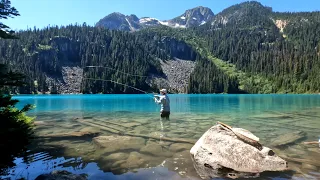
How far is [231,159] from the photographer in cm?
984

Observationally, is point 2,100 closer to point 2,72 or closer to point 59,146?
point 2,72

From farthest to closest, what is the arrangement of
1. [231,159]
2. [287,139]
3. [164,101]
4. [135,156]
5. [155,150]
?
[164,101]
[287,139]
[155,150]
[135,156]
[231,159]

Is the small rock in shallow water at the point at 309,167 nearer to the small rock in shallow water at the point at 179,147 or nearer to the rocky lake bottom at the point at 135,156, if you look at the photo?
the rocky lake bottom at the point at 135,156

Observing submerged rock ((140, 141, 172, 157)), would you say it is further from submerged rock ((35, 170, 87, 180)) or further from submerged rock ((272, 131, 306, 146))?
submerged rock ((272, 131, 306, 146))

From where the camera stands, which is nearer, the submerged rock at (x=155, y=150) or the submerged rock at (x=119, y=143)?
the submerged rock at (x=155, y=150)

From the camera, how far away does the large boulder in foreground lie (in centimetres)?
936

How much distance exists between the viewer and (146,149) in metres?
13.1

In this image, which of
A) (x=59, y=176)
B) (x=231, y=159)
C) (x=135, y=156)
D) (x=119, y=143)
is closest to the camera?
(x=59, y=176)

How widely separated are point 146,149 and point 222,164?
14.5ft

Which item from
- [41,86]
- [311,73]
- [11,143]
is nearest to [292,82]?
[311,73]

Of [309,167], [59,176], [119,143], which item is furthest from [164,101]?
[59,176]

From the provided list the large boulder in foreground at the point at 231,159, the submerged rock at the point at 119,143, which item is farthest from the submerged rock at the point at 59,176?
the submerged rock at the point at 119,143

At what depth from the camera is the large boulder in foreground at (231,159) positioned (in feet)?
30.7

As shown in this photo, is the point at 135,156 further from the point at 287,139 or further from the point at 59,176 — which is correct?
the point at 287,139
